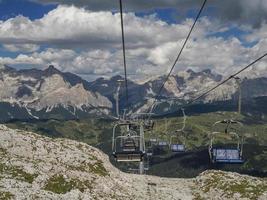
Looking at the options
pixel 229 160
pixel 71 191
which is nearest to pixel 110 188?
pixel 71 191

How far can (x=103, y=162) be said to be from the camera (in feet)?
324

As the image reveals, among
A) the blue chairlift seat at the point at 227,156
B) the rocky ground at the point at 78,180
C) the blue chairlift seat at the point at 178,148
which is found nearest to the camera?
the rocky ground at the point at 78,180

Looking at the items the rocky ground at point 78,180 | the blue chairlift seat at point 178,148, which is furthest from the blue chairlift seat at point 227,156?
the blue chairlift seat at point 178,148

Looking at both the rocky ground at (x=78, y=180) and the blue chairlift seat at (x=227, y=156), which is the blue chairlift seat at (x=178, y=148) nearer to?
the rocky ground at (x=78, y=180)

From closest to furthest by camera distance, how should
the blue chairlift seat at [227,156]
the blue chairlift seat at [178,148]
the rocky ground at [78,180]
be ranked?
A: 1. the rocky ground at [78,180]
2. the blue chairlift seat at [227,156]
3. the blue chairlift seat at [178,148]

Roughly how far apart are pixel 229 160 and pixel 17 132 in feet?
148

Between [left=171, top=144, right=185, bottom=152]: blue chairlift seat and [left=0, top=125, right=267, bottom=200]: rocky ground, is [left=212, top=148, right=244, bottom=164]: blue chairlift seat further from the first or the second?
[left=171, top=144, right=185, bottom=152]: blue chairlift seat

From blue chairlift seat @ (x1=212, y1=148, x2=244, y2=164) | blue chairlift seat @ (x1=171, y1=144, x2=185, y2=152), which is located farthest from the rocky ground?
blue chairlift seat @ (x1=171, y1=144, x2=185, y2=152)

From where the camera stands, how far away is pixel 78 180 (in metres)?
82.8

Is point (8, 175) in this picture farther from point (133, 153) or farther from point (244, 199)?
point (244, 199)

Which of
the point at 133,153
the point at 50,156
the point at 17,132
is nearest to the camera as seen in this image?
the point at 133,153

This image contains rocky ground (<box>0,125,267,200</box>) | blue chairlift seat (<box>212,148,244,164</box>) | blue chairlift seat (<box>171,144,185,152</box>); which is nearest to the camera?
rocky ground (<box>0,125,267,200</box>)

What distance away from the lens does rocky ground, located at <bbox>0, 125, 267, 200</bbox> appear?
76125 millimetres

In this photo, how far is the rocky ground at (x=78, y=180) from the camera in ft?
250
